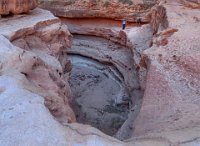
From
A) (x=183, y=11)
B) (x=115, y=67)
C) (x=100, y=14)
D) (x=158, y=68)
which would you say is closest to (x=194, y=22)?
(x=183, y=11)

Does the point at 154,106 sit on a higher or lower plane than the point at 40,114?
lower

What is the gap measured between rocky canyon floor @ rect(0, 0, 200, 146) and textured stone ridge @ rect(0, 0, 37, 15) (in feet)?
0.12

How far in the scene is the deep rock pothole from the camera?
440 inches

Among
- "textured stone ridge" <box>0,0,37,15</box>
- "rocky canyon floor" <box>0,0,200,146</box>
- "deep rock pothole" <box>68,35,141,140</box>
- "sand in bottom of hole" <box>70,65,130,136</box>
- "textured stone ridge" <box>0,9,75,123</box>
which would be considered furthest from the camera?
"deep rock pothole" <box>68,35,141,140</box>

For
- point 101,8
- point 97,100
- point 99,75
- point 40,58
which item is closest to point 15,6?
point 40,58

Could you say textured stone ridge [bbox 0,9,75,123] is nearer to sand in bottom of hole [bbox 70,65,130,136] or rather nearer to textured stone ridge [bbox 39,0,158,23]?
sand in bottom of hole [bbox 70,65,130,136]

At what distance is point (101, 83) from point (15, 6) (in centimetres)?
543

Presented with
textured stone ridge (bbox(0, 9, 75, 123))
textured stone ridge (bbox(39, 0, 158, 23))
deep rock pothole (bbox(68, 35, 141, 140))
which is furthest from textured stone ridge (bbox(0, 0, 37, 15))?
textured stone ridge (bbox(39, 0, 158, 23))

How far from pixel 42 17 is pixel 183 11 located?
20.4ft

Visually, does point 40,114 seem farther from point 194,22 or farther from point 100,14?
point 100,14

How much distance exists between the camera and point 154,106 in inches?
306

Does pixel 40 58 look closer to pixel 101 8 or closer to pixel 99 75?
pixel 99 75

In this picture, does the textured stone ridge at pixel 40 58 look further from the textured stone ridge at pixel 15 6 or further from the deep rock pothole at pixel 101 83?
the deep rock pothole at pixel 101 83

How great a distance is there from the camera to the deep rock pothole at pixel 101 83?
11180 millimetres
